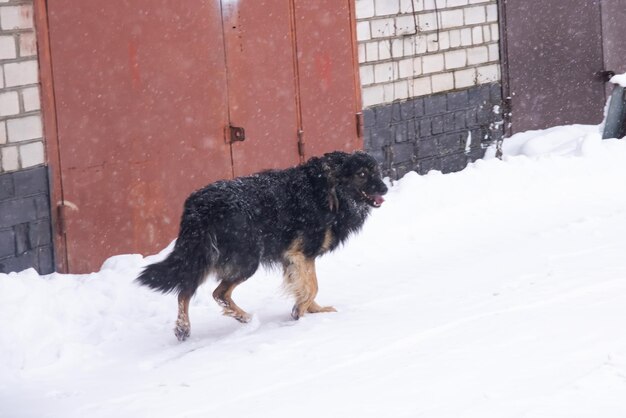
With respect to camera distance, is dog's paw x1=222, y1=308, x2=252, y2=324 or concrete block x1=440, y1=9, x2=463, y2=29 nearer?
dog's paw x1=222, y1=308, x2=252, y2=324

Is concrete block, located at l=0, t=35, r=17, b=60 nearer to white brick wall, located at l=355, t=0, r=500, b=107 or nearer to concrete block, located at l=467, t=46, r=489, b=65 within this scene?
white brick wall, located at l=355, t=0, r=500, b=107

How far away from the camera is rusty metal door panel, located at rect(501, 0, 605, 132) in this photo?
1252 cm

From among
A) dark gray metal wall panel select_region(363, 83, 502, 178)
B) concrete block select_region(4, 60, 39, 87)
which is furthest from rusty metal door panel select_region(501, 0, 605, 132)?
concrete block select_region(4, 60, 39, 87)

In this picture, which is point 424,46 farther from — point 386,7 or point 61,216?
point 61,216

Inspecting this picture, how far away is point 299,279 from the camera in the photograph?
6980 mm

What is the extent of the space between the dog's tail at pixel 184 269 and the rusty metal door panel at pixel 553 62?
666 cm

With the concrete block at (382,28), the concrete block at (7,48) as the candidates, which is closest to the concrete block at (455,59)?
the concrete block at (382,28)

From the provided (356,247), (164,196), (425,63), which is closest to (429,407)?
(356,247)

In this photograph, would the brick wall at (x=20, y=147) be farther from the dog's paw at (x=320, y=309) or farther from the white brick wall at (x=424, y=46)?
the white brick wall at (x=424, y=46)

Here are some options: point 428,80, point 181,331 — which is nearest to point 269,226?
point 181,331

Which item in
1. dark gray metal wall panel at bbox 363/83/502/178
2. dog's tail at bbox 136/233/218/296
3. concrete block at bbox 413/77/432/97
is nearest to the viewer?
dog's tail at bbox 136/233/218/296

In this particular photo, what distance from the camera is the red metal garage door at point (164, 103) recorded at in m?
8.09

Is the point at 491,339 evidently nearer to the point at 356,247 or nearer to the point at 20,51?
the point at 356,247

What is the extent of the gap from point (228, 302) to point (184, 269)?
525 mm
